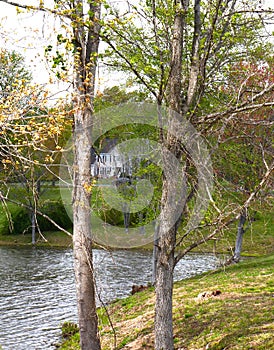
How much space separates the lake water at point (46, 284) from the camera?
16.9 meters

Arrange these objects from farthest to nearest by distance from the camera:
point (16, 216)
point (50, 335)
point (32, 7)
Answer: point (16, 216), point (50, 335), point (32, 7)

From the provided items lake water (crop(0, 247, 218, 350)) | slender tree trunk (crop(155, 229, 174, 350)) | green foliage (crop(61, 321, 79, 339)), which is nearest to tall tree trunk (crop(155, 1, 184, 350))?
slender tree trunk (crop(155, 229, 174, 350))

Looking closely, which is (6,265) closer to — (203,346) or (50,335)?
(50,335)

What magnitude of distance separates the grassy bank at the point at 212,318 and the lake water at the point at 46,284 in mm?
1132

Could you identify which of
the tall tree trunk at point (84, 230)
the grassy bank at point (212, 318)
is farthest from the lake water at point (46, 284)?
the grassy bank at point (212, 318)

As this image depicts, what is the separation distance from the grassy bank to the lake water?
1.13m

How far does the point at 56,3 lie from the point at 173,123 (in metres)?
2.97

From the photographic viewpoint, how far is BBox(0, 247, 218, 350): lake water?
16.9m

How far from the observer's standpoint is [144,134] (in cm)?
2330

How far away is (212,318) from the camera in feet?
40.2

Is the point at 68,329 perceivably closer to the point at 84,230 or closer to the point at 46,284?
the point at 84,230

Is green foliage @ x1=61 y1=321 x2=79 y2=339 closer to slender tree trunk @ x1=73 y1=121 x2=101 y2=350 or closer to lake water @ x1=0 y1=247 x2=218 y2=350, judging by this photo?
lake water @ x1=0 y1=247 x2=218 y2=350

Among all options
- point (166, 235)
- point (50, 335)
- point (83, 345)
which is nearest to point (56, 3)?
point (166, 235)

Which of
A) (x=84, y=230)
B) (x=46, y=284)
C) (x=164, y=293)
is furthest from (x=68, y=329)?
(x=46, y=284)
